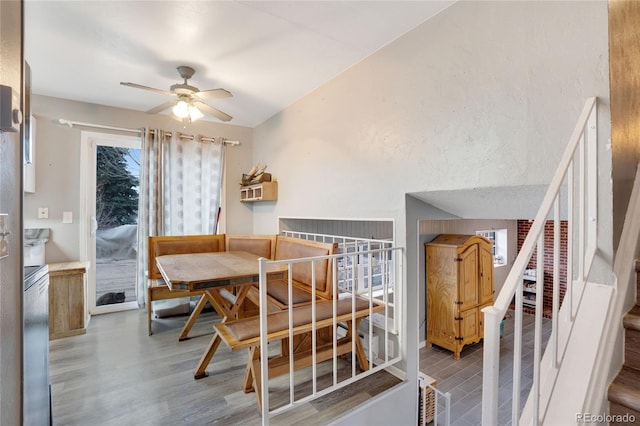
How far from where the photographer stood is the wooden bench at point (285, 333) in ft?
5.57

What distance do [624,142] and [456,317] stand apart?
3191mm

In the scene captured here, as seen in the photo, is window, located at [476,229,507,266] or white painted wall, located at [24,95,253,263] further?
window, located at [476,229,507,266]

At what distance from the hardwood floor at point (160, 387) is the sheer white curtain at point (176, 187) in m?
1.01

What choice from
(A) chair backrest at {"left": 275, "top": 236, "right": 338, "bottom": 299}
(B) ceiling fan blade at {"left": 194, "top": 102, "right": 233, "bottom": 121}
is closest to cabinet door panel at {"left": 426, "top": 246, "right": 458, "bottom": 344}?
(A) chair backrest at {"left": 275, "top": 236, "right": 338, "bottom": 299}

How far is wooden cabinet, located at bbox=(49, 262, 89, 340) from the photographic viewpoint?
2.74m

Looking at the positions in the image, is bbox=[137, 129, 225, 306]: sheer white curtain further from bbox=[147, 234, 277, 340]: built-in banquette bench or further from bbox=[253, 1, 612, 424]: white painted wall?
bbox=[253, 1, 612, 424]: white painted wall

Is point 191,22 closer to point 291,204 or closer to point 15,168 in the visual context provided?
point 15,168

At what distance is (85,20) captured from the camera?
6.17 ft

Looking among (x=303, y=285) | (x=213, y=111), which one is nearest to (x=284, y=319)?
(x=303, y=285)

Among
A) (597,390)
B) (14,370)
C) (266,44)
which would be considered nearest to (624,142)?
(597,390)

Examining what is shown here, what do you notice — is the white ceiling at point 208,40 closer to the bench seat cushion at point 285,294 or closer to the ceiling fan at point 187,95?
the ceiling fan at point 187,95

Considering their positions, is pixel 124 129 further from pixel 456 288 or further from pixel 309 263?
pixel 456 288

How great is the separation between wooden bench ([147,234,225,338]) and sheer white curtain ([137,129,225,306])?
28 cm

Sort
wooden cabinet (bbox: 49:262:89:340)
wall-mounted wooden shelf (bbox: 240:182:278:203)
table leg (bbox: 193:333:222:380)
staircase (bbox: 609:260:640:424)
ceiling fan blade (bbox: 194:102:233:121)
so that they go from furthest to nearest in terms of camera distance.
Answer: wall-mounted wooden shelf (bbox: 240:182:278:203) → wooden cabinet (bbox: 49:262:89:340) → ceiling fan blade (bbox: 194:102:233:121) → table leg (bbox: 193:333:222:380) → staircase (bbox: 609:260:640:424)
